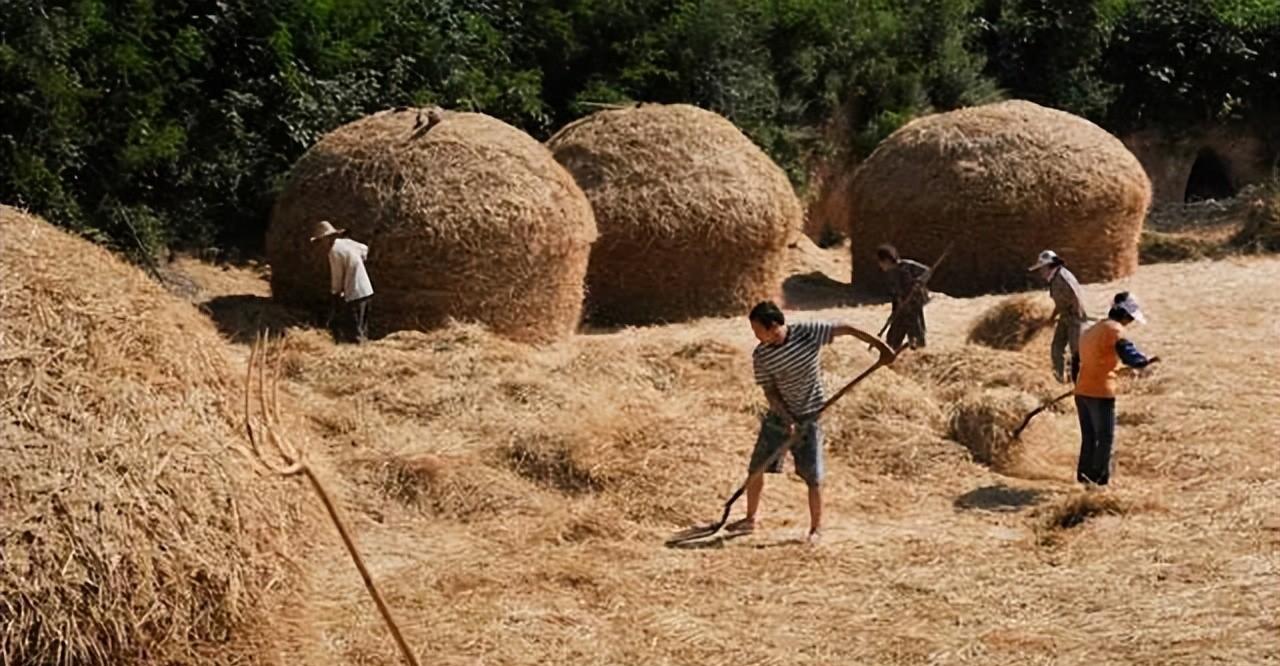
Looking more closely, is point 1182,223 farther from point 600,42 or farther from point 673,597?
point 673,597

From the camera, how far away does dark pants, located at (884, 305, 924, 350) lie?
12.3 metres

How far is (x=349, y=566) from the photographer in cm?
747

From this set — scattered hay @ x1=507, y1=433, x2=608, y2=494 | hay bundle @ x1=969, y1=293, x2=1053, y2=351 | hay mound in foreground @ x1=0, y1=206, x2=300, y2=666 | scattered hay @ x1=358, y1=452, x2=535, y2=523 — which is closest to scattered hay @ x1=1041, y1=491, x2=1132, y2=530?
scattered hay @ x1=507, y1=433, x2=608, y2=494

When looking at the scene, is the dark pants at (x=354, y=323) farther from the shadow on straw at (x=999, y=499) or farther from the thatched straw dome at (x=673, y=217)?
the shadow on straw at (x=999, y=499)

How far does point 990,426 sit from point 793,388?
234 centimetres

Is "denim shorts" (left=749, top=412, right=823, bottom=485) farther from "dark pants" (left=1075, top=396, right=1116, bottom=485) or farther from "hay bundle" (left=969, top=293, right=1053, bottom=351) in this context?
"hay bundle" (left=969, top=293, right=1053, bottom=351)

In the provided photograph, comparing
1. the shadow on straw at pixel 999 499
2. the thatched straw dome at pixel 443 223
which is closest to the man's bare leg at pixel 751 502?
the shadow on straw at pixel 999 499

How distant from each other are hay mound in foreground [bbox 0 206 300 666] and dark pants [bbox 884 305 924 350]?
6.32 m

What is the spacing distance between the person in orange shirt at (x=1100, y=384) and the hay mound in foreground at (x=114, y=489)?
444cm

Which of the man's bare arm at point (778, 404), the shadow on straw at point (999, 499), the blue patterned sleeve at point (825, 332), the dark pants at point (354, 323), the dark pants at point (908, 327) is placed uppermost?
the blue patterned sleeve at point (825, 332)

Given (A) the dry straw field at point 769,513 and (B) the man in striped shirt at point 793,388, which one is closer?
(A) the dry straw field at point 769,513

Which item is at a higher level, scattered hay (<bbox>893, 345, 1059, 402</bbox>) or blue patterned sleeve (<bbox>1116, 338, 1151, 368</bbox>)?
blue patterned sleeve (<bbox>1116, 338, 1151, 368</bbox>)

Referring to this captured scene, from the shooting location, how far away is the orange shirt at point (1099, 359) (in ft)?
29.3

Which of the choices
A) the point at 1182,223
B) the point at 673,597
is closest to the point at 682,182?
the point at 673,597
